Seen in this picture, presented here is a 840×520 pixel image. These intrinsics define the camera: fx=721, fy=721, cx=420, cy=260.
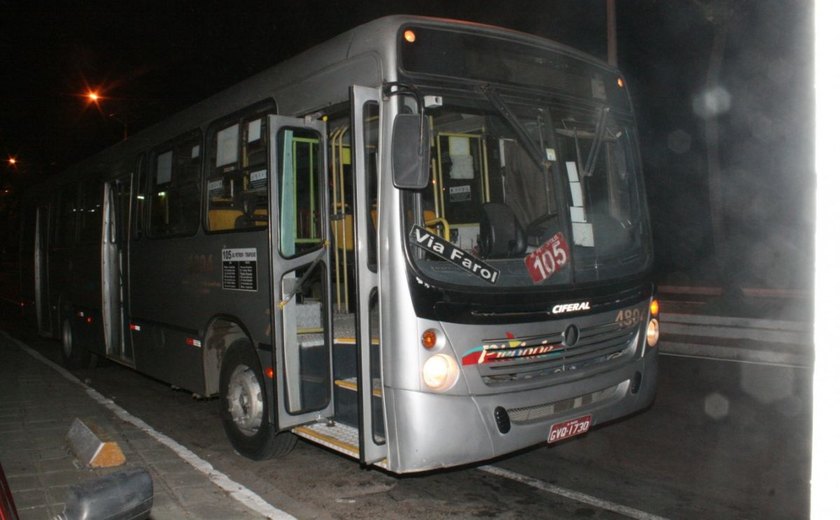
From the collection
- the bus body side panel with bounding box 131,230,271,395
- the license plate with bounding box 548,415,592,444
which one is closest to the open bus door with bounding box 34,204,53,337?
the bus body side panel with bounding box 131,230,271,395

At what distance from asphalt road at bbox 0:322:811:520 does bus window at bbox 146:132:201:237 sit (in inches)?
84.4

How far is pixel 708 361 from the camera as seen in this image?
10727mm

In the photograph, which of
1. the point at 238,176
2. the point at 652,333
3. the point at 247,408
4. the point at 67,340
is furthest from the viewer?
the point at 67,340

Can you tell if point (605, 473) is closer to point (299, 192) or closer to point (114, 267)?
point (299, 192)

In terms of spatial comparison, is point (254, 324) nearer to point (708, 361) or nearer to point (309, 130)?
point (309, 130)

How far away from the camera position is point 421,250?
463 centimetres

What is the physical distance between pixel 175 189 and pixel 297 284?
295 centimetres

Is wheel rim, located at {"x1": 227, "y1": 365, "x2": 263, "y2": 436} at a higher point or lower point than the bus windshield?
lower

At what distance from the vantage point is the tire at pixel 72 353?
11.2 metres

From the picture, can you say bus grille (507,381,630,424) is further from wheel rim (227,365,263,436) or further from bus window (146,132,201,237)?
bus window (146,132,201,237)

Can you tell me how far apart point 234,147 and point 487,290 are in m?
3.05

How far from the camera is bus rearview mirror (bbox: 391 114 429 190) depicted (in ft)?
14.3

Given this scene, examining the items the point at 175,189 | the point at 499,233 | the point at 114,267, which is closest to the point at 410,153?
the point at 499,233

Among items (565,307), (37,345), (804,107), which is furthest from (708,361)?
(804,107)
